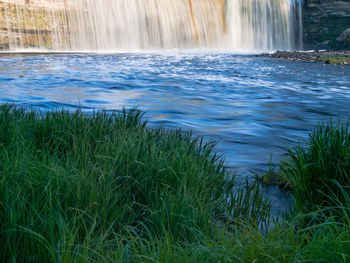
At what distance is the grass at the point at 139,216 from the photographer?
2.11m

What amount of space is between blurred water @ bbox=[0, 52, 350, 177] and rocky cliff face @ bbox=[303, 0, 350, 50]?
67.4 feet

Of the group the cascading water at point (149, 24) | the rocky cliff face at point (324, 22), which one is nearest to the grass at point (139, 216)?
the cascading water at point (149, 24)

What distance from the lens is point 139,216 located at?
2.87 m

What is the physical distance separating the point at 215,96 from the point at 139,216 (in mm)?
8395

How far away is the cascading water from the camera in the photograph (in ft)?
82.4

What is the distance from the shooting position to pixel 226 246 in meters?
2.17

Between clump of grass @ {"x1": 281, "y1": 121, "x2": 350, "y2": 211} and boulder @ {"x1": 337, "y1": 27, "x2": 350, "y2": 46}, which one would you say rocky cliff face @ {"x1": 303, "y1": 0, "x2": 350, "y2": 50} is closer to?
boulder @ {"x1": 337, "y1": 27, "x2": 350, "y2": 46}

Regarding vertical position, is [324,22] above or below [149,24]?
below

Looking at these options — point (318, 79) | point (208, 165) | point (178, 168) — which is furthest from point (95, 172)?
point (318, 79)

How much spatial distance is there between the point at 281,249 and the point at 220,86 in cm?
1081

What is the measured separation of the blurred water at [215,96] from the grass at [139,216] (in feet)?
5.41

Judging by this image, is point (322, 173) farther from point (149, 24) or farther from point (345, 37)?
point (345, 37)

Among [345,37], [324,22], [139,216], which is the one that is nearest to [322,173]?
[139,216]

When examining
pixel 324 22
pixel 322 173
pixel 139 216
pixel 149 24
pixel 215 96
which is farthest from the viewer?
pixel 324 22
